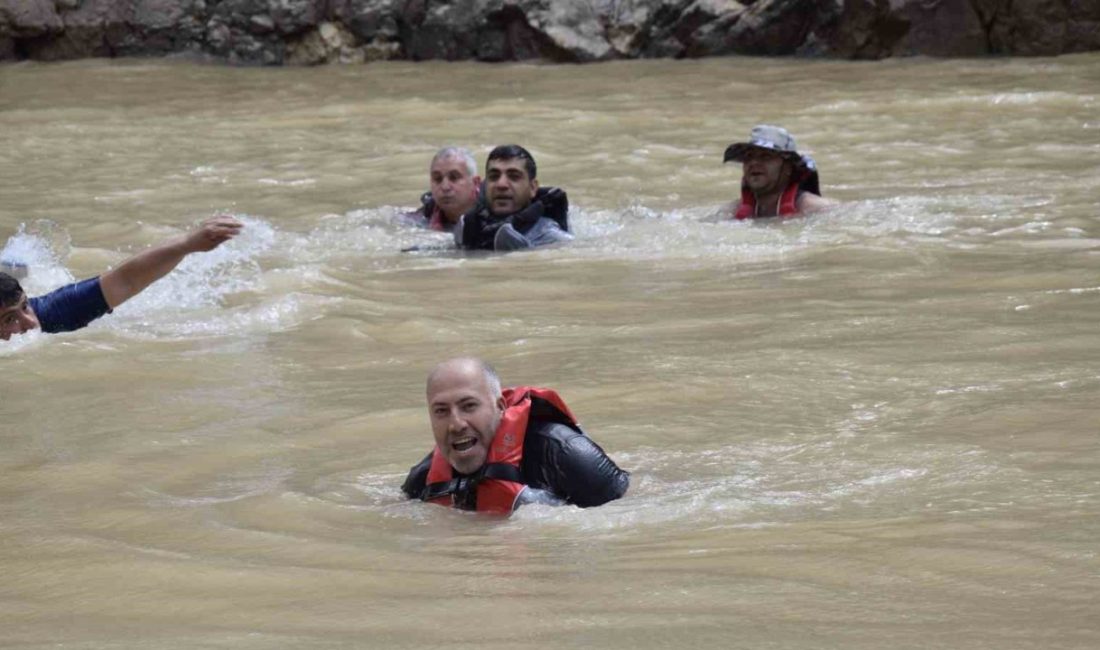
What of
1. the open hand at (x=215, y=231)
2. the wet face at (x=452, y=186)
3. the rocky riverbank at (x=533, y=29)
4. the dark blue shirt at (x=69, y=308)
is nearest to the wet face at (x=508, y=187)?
the wet face at (x=452, y=186)

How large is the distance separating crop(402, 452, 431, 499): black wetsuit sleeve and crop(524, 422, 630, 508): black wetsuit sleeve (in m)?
0.31

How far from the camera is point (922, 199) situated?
11.4 metres

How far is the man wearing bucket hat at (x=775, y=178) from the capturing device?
1147cm

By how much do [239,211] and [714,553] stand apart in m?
8.77

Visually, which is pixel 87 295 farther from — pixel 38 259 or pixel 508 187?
pixel 508 187

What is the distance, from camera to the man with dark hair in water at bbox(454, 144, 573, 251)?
1093cm

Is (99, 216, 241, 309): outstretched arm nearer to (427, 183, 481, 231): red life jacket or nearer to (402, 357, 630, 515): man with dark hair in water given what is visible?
(402, 357, 630, 515): man with dark hair in water

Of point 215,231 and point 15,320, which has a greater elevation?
point 215,231

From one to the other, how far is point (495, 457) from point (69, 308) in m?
3.45

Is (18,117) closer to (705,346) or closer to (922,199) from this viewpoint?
(922,199)

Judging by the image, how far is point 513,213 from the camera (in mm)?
11039

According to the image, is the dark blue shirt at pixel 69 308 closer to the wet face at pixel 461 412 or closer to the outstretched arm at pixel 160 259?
the outstretched arm at pixel 160 259

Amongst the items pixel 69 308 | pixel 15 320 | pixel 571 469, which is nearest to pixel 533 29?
pixel 69 308

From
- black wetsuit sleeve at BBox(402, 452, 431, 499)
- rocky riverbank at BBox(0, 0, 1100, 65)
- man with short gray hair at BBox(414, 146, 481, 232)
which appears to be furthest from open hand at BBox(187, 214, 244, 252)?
rocky riverbank at BBox(0, 0, 1100, 65)
